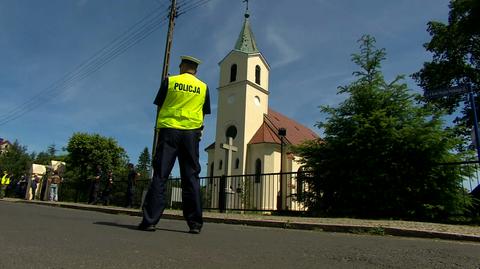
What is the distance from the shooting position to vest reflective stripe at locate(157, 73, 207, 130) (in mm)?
5387

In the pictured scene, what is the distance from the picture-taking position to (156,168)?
207 inches

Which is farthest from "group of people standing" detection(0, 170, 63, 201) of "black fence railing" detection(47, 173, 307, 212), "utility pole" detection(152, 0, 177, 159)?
"utility pole" detection(152, 0, 177, 159)

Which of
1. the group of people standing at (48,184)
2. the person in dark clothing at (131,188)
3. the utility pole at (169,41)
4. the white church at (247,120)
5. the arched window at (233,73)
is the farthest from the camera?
the arched window at (233,73)

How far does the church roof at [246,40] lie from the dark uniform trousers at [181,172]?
134ft

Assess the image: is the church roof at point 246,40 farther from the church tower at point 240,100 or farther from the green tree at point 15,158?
the green tree at point 15,158

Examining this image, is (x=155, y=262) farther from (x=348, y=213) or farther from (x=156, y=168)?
(x=348, y=213)

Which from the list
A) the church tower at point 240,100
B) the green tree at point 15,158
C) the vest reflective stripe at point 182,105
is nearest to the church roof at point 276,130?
the church tower at point 240,100

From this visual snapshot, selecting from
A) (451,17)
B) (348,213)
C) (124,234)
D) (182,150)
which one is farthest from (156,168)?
(451,17)

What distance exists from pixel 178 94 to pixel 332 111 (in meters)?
7.82

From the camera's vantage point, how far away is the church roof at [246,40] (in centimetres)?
4562

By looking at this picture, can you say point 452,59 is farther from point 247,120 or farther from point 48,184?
point 48,184

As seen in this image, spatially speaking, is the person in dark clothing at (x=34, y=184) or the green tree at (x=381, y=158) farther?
the person in dark clothing at (x=34, y=184)

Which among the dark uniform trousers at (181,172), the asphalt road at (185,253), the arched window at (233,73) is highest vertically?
the arched window at (233,73)

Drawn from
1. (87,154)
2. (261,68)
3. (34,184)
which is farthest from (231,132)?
(34,184)
